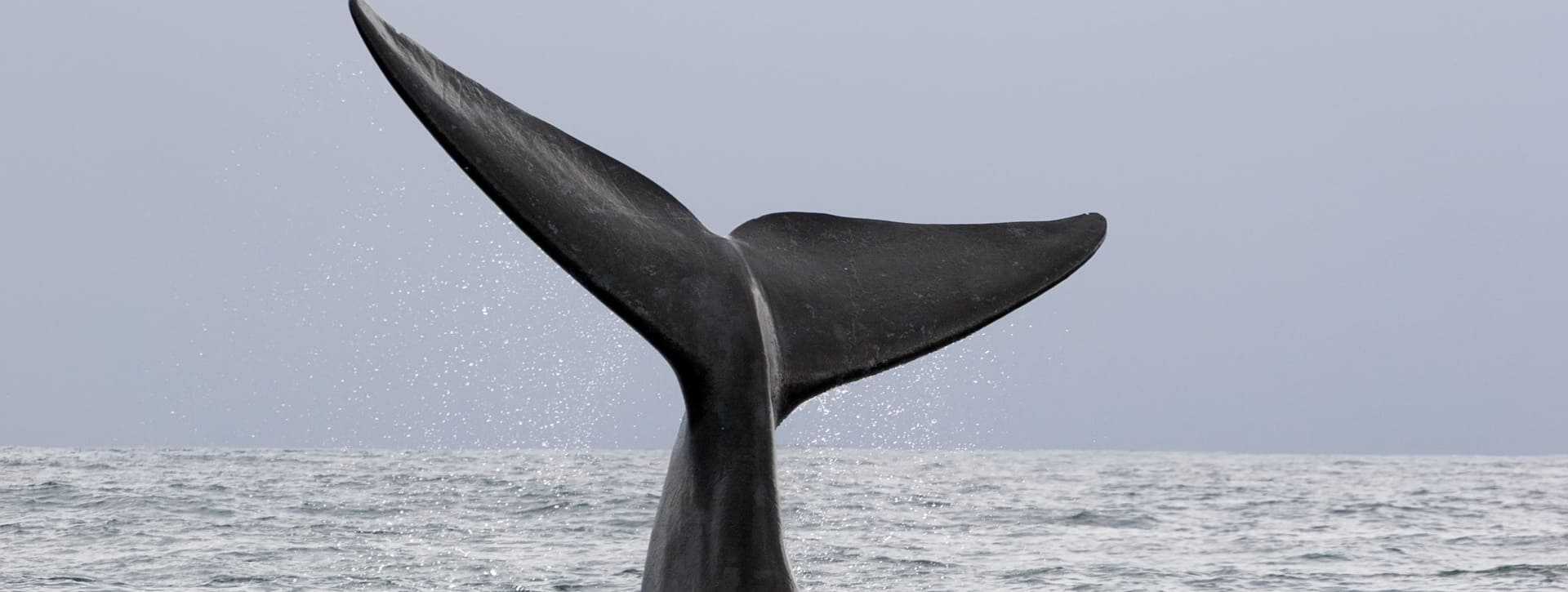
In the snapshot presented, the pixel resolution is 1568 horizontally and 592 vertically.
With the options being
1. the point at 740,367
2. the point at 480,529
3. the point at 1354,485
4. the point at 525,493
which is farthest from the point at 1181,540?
the point at 1354,485

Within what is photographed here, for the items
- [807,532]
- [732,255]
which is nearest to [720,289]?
[732,255]

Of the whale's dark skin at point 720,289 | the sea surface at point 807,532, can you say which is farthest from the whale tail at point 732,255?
the sea surface at point 807,532

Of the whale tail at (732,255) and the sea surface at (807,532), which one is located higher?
the whale tail at (732,255)

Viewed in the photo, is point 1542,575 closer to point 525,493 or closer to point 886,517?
point 886,517

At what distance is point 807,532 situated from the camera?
568 inches

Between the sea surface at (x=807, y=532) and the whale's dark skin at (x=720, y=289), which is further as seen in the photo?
the sea surface at (x=807, y=532)

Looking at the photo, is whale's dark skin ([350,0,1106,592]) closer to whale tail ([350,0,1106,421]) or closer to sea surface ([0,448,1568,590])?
whale tail ([350,0,1106,421])

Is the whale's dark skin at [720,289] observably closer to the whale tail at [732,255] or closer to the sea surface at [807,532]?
the whale tail at [732,255]

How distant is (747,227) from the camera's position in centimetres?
513

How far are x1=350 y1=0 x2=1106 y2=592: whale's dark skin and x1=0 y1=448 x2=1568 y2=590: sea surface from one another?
488 cm

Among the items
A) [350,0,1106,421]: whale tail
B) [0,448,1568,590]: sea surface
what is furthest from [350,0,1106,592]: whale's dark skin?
[0,448,1568,590]: sea surface

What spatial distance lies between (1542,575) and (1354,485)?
19897 mm

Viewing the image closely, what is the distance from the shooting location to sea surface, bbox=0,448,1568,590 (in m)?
10.6

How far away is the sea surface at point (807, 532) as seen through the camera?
10.6m
